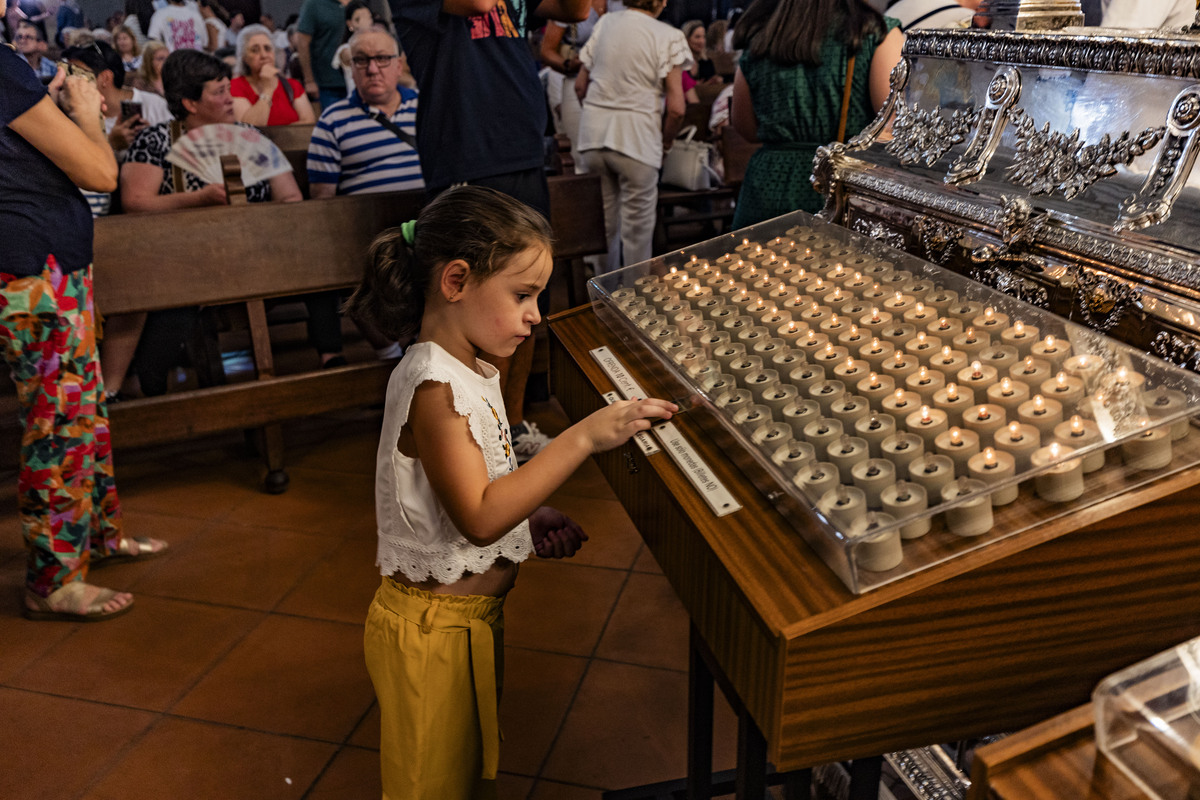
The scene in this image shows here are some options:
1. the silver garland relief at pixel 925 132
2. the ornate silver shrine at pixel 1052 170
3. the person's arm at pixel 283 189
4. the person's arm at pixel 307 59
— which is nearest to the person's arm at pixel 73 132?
the person's arm at pixel 283 189

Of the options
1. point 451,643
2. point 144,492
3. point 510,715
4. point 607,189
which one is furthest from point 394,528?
point 607,189


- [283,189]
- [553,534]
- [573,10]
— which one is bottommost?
[553,534]

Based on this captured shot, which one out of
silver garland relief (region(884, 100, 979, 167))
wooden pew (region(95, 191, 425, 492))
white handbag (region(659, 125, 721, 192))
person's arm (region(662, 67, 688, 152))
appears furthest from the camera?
white handbag (region(659, 125, 721, 192))

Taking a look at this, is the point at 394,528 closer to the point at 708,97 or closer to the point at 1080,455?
the point at 1080,455

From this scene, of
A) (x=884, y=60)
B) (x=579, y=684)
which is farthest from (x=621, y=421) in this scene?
(x=884, y=60)

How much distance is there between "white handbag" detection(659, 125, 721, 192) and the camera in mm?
5516

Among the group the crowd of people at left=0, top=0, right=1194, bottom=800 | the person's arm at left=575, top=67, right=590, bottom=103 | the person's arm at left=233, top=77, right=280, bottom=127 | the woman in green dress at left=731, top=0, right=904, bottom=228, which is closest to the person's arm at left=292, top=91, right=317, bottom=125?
the crowd of people at left=0, top=0, right=1194, bottom=800

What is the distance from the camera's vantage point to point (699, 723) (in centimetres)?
162

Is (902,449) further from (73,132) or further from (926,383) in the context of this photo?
(73,132)

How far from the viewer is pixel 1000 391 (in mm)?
1171

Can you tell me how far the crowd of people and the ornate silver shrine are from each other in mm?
430

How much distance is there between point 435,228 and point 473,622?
67 cm

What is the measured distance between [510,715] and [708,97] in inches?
235

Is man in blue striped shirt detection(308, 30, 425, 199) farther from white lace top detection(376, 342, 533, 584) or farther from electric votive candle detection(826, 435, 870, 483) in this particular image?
electric votive candle detection(826, 435, 870, 483)
